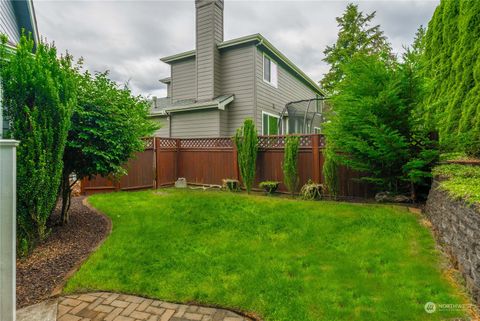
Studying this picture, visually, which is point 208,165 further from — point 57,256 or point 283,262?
point 283,262

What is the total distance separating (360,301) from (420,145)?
4208 mm

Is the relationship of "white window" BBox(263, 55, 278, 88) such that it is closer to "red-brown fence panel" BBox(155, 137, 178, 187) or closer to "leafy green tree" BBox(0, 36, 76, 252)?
"red-brown fence panel" BBox(155, 137, 178, 187)

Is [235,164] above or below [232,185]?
above

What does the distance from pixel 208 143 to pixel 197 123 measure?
6.26 ft

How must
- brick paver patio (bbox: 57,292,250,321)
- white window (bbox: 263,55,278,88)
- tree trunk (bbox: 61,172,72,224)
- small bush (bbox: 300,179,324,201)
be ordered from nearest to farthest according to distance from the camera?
brick paver patio (bbox: 57,292,250,321) < tree trunk (bbox: 61,172,72,224) < small bush (bbox: 300,179,324,201) < white window (bbox: 263,55,278,88)

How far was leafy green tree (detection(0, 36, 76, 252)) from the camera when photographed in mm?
3316

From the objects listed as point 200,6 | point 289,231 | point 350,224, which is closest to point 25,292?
point 289,231

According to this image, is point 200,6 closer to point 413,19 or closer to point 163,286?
point 413,19

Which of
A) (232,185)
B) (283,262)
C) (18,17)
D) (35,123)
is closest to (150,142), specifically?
(232,185)

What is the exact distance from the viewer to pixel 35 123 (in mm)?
3336

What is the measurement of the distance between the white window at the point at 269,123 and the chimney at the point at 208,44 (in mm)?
2364

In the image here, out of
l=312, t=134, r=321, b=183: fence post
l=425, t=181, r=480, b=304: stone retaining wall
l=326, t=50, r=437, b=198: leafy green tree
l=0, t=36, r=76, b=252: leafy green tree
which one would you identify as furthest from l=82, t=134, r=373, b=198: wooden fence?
l=0, t=36, r=76, b=252: leafy green tree

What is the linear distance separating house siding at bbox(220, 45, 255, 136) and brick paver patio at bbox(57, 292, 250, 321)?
27.6ft

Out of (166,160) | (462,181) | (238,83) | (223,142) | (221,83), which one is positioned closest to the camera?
(462,181)
